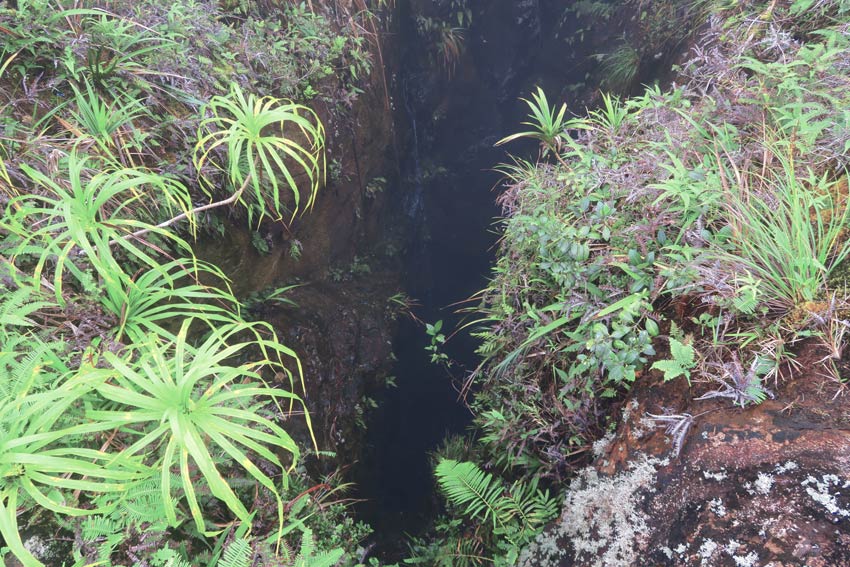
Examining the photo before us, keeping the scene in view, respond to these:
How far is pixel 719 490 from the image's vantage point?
1360mm

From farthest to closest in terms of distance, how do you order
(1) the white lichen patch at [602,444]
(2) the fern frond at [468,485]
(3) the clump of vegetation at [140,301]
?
1. (2) the fern frond at [468,485]
2. (1) the white lichen patch at [602,444]
3. (3) the clump of vegetation at [140,301]

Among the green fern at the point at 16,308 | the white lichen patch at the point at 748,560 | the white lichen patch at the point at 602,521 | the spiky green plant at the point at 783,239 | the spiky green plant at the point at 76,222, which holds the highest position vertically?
the spiky green plant at the point at 76,222

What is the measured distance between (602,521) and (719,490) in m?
0.42

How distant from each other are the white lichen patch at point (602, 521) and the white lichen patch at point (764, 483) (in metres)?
0.26

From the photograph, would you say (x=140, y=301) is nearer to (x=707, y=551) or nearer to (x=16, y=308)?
(x=16, y=308)

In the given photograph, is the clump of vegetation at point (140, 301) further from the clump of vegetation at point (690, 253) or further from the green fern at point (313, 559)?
the clump of vegetation at point (690, 253)

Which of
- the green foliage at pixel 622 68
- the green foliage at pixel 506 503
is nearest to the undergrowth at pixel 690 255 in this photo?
the green foliage at pixel 506 503

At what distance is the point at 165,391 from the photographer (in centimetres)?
112

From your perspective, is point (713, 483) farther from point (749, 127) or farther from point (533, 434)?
point (749, 127)

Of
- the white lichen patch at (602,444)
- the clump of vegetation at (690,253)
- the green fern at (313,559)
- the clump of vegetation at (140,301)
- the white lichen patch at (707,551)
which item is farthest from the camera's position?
the white lichen patch at (602,444)

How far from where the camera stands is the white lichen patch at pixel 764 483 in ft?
4.24

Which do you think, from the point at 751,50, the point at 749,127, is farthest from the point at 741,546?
the point at 751,50

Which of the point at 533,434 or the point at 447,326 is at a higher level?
the point at 533,434

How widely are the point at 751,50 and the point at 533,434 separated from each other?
2.34m
